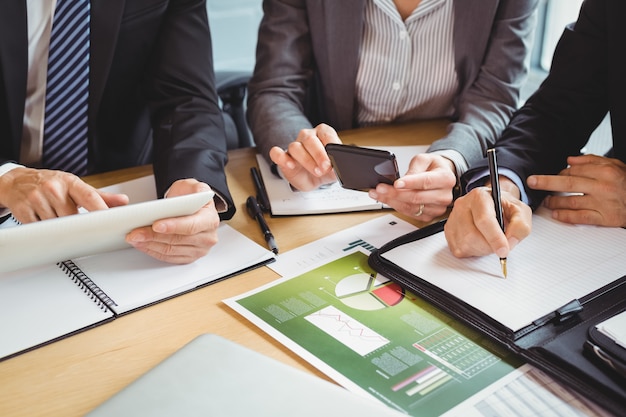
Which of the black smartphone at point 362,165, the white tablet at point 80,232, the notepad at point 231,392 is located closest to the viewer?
the notepad at point 231,392

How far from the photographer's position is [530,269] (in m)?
1.01

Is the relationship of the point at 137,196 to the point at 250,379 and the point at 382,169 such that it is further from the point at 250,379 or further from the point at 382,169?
the point at 250,379

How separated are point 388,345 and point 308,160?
0.47 meters

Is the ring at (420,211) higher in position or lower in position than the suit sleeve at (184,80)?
lower

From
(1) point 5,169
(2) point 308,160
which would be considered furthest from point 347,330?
(1) point 5,169

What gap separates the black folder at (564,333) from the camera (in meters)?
0.77

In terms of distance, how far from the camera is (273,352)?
0.89 meters

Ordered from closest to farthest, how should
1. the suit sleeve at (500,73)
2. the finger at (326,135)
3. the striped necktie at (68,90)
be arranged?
the finger at (326,135)
the striped necktie at (68,90)
the suit sleeve at (500,73)

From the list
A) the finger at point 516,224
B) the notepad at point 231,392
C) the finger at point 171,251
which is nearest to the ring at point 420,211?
the finger at point 516,224

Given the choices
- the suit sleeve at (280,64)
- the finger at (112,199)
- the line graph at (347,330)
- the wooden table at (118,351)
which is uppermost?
the suit sleeve at (280,64)

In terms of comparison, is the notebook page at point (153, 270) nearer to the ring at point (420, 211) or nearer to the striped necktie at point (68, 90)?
the ring at point (420, 211)

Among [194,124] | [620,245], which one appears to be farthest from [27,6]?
[620,245]

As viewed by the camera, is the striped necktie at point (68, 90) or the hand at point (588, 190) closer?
the hand at point (588, 190)

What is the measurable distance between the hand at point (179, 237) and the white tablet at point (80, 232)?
0.6 inches
